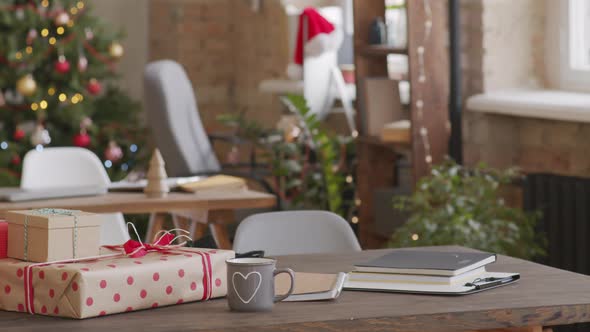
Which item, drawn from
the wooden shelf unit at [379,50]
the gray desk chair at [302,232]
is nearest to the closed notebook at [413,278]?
the gray desk chair at [302,232]

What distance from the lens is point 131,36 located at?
318 inches

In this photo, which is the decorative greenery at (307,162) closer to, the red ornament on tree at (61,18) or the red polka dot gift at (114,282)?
the red ornament on tree at (61,18)

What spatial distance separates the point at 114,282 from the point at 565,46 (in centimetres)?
309

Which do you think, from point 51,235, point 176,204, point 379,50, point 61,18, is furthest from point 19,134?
point 51,235

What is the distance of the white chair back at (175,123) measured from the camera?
5.01 metres

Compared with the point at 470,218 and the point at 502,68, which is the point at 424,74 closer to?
the point at 502,68

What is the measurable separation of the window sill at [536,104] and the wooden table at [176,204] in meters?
1.21

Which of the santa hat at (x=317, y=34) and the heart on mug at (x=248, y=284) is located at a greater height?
the santa hat at (x=317, y=34)

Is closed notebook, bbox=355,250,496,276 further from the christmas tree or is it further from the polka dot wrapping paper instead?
the christmas tree

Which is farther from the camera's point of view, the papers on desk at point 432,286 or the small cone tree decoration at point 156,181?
the small cone tree decoration at point 156,181

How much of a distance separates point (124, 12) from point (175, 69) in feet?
9.62

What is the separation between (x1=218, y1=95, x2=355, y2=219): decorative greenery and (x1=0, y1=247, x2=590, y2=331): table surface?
327 cm

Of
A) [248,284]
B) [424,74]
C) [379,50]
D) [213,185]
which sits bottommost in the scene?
[213,185]

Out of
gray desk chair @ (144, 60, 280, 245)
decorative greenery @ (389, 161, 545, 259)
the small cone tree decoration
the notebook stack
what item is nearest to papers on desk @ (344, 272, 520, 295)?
the notebook stack
